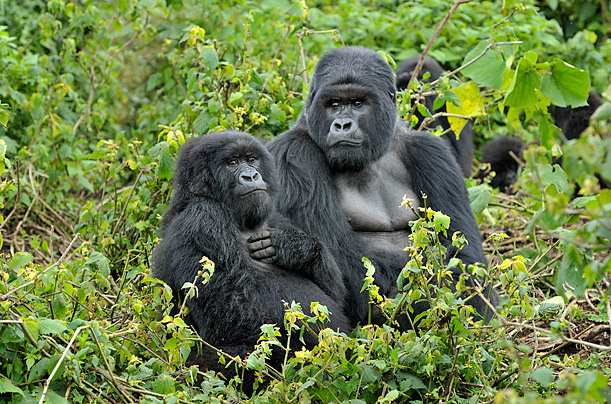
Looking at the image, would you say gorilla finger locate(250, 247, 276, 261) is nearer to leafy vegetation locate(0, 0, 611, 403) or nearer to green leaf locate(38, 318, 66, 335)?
leafy vegetation locate(0, 0, 611, 403)

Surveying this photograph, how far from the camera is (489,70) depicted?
4.33 meters

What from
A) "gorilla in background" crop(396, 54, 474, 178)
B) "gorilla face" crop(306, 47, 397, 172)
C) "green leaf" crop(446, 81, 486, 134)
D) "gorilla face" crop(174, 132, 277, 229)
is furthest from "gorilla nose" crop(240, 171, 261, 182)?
"gorilla in background" crop(396, 54, 474, 178)

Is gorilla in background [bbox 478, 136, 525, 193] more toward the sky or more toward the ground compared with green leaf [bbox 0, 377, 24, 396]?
more toward the ground

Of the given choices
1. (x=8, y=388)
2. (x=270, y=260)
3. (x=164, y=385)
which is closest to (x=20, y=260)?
(x=8, y=388)

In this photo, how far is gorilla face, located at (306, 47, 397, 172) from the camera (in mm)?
3953

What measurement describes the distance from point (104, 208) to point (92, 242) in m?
0.34

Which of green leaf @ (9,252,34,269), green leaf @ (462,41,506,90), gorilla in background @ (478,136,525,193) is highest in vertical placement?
green leaf @ (462,41,506,90)

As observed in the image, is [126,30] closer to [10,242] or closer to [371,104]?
[10,242]

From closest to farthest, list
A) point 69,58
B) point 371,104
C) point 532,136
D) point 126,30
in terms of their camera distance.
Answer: point 371,104
point 69,58
point 126,30
point 532,136

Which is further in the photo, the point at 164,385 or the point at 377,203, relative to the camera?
the point at 377,203

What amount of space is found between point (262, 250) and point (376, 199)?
851 mm

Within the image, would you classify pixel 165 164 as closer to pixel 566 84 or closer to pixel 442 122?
pixel 566 84

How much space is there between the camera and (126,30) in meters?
6.19

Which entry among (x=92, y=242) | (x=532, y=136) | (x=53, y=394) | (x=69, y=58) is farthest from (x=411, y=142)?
(x=532, y=136)
